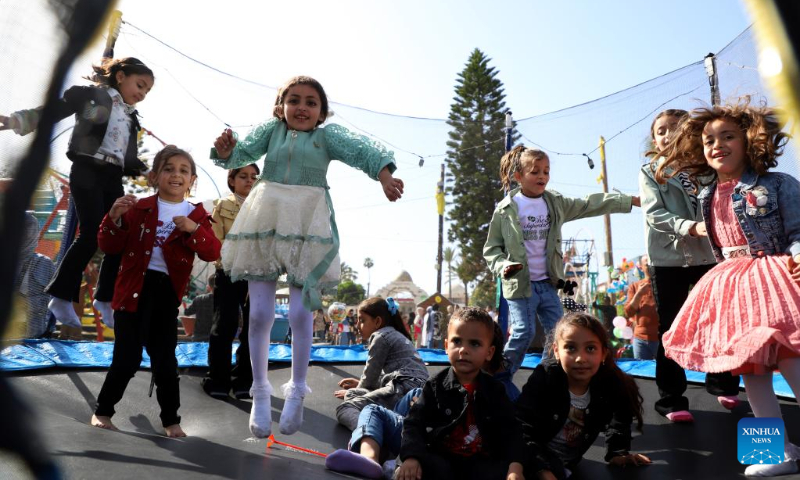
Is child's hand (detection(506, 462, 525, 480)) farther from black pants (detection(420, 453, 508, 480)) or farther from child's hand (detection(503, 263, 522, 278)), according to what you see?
child's hand (detection(503, 263, 522, 278))

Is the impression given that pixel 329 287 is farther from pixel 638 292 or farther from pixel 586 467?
pixel 638 292

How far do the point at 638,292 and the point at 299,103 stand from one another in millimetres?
3648

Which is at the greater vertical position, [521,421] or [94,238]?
[94,238]

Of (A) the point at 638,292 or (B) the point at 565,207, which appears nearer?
(B) the point at 565,207

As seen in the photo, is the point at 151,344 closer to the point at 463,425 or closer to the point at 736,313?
the point at 463,425

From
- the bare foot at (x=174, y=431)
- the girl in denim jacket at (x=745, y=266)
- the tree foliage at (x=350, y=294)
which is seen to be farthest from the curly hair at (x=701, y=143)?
the tree foliage at (x=350, y=294)

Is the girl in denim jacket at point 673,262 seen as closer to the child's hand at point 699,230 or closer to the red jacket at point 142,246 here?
the child's hand at point 699,230

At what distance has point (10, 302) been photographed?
28cm

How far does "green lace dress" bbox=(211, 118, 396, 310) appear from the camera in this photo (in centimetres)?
216

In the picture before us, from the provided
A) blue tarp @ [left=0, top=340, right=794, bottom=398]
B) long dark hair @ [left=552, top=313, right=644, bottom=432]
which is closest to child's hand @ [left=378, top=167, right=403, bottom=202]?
long dark hair @ [left=552, top=313, right=644, bottom=432]

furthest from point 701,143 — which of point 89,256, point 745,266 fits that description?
point 89,256

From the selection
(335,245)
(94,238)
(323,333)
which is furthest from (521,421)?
(323,333)

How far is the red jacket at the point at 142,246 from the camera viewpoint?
7.42ft

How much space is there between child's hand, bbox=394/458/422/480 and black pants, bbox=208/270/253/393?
4.89 ft
